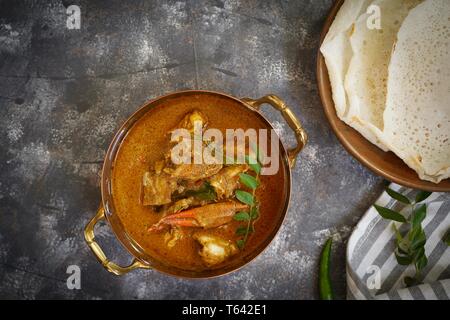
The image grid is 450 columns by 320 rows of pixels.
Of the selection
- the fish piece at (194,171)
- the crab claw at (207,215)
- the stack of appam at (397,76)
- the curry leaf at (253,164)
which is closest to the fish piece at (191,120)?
the fish piece at (194,171)

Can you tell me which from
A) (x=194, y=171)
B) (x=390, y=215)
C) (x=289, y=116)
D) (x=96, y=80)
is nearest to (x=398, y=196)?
(x=390, y=215)

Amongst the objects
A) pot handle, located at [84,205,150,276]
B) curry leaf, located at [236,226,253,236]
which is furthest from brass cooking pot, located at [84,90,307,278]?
curry leaf, located at [236,226,253,236]

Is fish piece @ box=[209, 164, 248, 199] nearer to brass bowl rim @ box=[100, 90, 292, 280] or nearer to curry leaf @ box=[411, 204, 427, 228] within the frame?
brass bowl rim @ box=[100, 90, 292, 280]

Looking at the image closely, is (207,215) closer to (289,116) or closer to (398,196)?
(289,116)

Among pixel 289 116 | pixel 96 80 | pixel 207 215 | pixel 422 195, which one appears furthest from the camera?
pixel 96 80

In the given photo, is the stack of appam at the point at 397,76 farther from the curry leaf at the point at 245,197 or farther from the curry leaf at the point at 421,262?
the curry leaf at the point at 245,197
